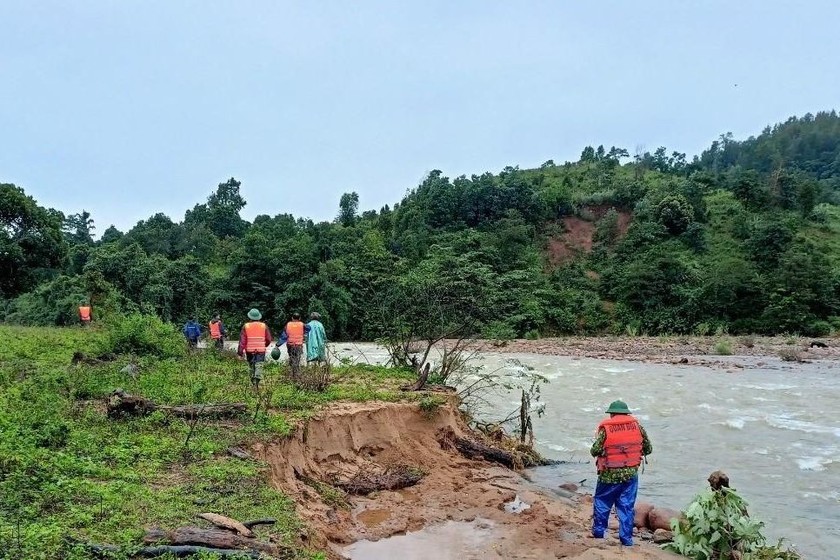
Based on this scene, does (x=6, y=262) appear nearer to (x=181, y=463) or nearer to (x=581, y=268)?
(x=181, y=463)

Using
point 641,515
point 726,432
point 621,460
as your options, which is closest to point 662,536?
point 641,515

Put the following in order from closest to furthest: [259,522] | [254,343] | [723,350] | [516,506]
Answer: [259,522] < [516,506] < [254,343] < [723,350]

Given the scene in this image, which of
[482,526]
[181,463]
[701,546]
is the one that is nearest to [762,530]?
[701,546]

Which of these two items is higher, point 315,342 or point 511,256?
point 511,256

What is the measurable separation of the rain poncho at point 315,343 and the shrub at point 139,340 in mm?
5882

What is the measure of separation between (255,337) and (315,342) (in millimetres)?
1460

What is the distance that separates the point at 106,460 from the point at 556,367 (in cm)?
2345

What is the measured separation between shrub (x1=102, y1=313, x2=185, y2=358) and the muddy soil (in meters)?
15.7

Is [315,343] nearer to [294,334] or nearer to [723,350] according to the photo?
[294,334]

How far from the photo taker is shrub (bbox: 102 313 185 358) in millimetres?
16891

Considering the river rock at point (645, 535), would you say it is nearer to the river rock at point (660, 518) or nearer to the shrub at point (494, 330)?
the river rock at point (660, 518)

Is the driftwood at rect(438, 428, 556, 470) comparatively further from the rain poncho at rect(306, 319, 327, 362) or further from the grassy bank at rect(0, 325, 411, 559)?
the rain poncho at rect(306, 319, 327, 362)

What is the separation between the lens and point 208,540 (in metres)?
5.12

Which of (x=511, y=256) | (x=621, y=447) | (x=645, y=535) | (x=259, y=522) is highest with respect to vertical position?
(x=511, y=256)
